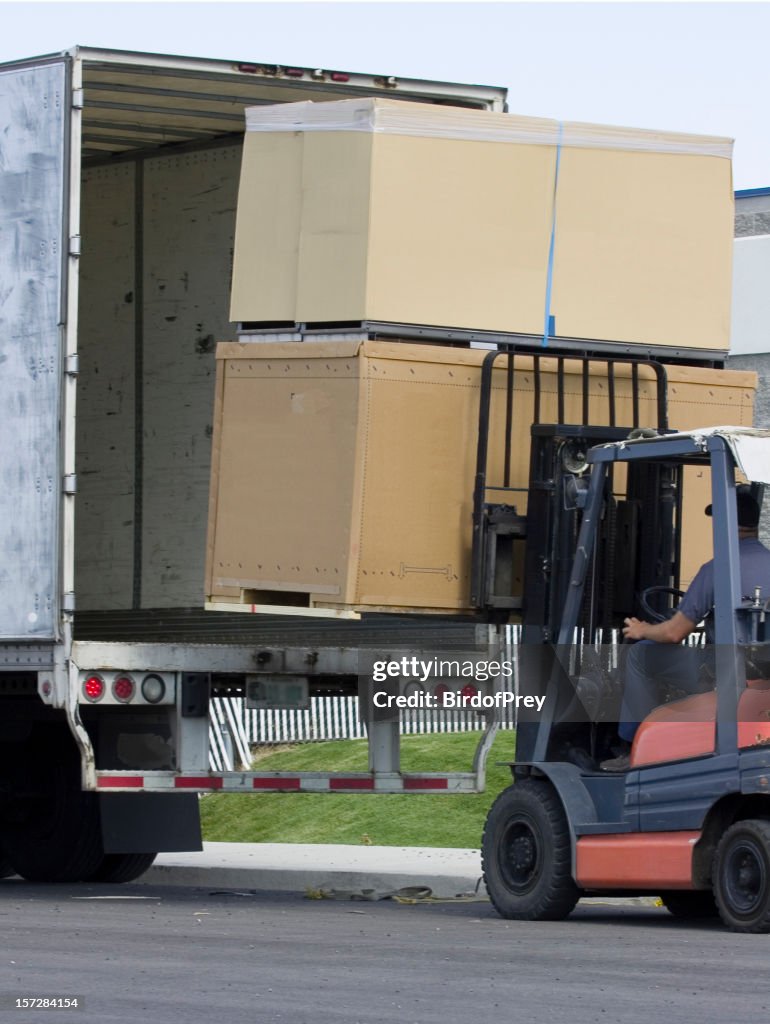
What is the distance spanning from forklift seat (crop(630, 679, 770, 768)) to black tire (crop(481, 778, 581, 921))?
0.51 meters

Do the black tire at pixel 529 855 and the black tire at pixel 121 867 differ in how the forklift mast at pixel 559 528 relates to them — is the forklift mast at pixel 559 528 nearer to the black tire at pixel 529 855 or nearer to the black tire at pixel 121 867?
the black tire at pixel 529 855

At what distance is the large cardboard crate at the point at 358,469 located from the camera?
958cm

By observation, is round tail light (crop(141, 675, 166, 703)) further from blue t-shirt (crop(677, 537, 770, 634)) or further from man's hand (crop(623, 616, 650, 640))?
blue t-shirt (crop(677, 537, 770, 634))

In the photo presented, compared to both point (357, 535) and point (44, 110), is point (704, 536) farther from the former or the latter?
point (44, 110)

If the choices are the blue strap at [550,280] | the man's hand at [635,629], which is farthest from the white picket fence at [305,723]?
the blue strap at [550,280]

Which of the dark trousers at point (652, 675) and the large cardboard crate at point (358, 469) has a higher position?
the large cardboard crate at point (358, 469)

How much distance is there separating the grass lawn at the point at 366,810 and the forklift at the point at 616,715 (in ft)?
17.1

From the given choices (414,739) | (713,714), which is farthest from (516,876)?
(414,739)

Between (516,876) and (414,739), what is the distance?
9.96 metres

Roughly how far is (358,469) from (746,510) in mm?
1812

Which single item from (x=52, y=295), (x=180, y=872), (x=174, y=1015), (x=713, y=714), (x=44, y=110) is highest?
(x=44, y=110)

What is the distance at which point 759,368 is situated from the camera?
69.1ft

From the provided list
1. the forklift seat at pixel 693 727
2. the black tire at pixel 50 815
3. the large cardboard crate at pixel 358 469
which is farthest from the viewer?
the black tire at pixel 50 815

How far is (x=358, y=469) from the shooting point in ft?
31.3
